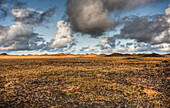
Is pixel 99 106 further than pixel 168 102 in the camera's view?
No

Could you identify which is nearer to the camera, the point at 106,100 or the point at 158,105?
the point at 158,105

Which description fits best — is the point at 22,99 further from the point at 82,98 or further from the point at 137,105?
the point at 137,105

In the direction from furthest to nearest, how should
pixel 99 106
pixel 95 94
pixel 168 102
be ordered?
pixel 95 94 → pixel 168 102 → pixel 99 106

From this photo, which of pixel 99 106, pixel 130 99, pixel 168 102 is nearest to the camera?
pixel 99 106

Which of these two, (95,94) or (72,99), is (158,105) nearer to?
(95,94)

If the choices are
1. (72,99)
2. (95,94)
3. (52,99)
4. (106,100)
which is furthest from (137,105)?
(52,99)

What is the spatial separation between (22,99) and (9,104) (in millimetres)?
846

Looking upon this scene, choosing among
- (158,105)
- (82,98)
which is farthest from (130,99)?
(82,98)

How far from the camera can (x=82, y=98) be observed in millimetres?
7828

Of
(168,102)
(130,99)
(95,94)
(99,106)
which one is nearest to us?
(99,106)

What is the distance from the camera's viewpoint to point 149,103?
7.06 meters

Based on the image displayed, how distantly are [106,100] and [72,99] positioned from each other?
2.27 meters

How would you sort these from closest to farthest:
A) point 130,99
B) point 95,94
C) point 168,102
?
point 168,102 → point 130,99 → point 95,94

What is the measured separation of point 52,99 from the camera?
25.4 ft
